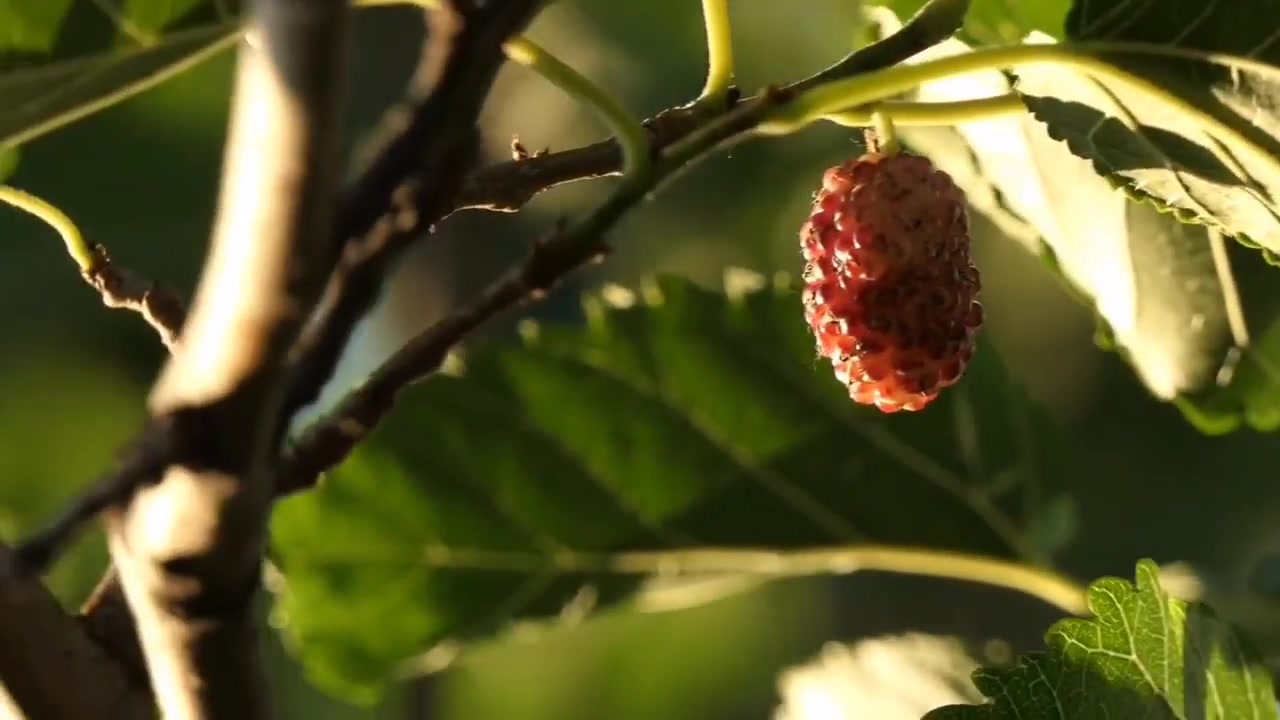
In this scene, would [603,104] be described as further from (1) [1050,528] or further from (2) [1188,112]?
(1) [1050,528]

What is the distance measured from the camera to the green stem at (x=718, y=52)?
0.39 metres

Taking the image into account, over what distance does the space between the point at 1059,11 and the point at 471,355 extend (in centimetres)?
37

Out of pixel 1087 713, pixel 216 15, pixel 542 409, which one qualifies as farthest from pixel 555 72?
pixel 542 409

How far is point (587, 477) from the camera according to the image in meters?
0.75

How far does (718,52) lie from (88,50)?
19 cm

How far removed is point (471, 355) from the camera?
0.74m

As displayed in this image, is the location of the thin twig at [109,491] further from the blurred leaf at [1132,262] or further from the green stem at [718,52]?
the blurred leaf at [1132,262]

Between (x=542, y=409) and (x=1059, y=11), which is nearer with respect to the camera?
(x=1059, y=11)

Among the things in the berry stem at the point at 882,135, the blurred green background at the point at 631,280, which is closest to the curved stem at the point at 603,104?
the berry stem at the point at 882,135

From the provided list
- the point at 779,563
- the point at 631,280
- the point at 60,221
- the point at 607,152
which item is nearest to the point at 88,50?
the point at 60,221

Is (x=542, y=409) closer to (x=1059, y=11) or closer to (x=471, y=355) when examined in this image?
(x=471, y=355)

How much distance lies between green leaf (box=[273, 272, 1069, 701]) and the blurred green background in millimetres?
634

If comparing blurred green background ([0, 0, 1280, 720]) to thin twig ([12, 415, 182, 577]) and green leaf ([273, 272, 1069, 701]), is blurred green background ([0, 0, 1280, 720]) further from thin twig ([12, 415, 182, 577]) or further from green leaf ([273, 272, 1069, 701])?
thin twig ([12, 415, 182, 577])

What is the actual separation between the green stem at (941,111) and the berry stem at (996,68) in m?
0.01
